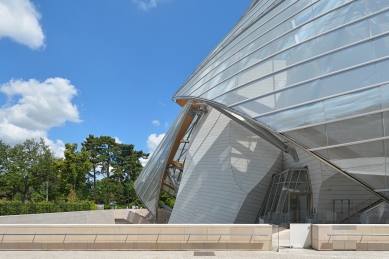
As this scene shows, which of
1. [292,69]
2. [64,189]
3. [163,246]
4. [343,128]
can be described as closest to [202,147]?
[292,69]

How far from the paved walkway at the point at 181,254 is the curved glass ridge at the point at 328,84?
439cm

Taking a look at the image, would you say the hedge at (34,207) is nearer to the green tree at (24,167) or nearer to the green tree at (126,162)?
the green tree at (24,167)

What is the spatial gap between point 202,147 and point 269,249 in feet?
47.8

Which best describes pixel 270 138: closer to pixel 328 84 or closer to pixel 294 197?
pixel 294 197

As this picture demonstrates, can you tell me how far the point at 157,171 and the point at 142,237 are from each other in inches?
769

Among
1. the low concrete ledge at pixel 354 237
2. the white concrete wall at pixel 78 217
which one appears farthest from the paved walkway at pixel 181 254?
the white concrete wall at pixel 78 217

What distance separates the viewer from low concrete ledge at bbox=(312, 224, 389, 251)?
39.7 ft

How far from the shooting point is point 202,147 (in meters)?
26.3

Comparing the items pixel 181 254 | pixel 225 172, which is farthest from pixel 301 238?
pixel 225 172

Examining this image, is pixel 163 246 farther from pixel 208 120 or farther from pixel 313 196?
pixel 208 120

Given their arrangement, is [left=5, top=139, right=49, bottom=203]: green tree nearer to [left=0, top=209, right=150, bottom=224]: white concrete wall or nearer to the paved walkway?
[left=0, top=209, right=150, bottom=224]: white concrete wall

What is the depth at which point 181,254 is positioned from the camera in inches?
453

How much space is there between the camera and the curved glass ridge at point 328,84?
14391mm

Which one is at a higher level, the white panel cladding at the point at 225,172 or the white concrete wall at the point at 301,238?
the white panel cladding at the point at 225,172
